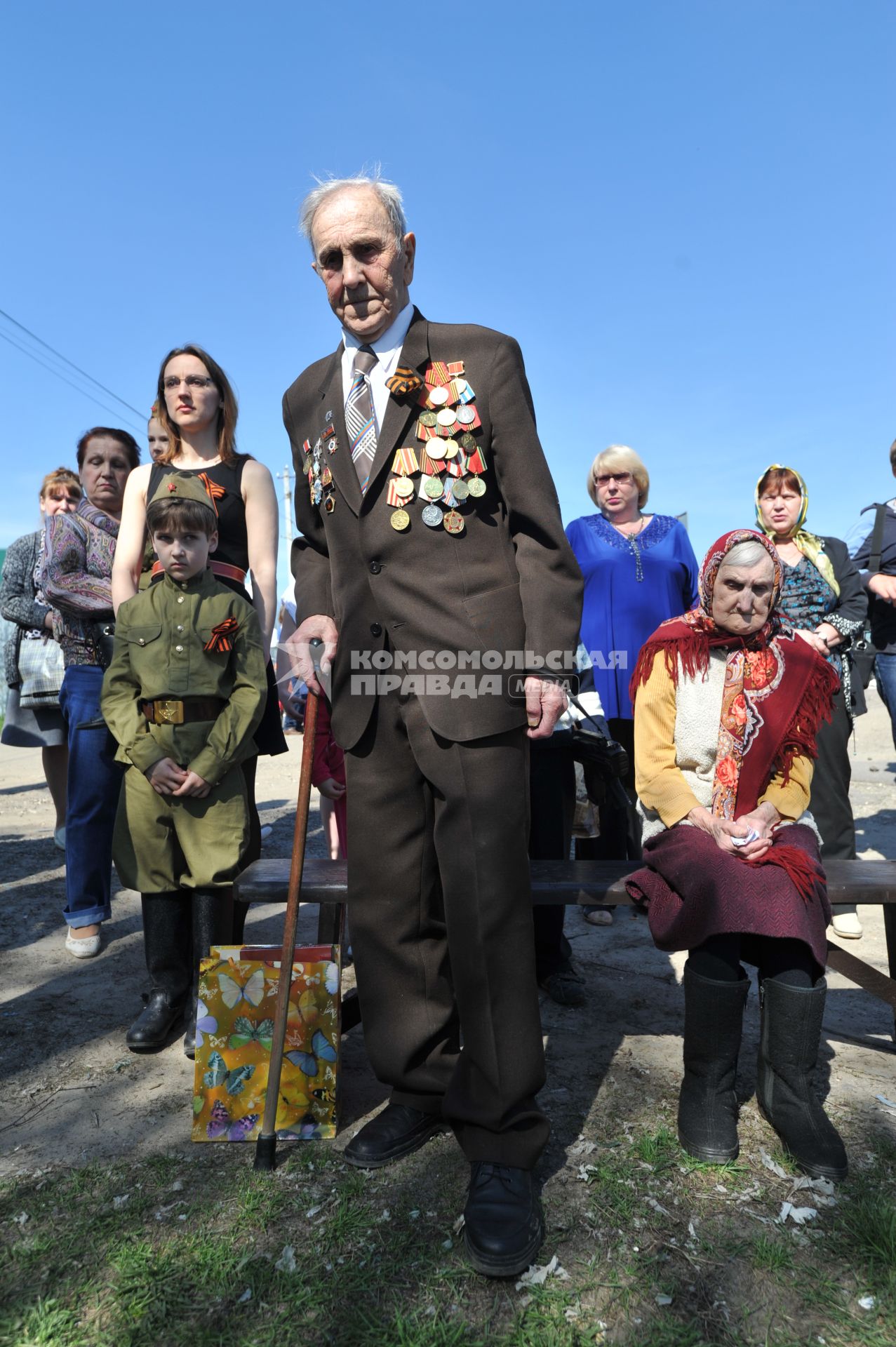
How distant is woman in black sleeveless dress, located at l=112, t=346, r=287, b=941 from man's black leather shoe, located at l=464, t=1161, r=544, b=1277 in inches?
58.6

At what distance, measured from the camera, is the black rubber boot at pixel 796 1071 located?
2346mm

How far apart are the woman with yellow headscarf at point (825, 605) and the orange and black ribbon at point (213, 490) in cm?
283

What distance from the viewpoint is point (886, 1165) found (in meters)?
2.36

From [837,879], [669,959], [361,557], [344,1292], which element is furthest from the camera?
[669,959]

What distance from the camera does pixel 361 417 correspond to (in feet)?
7.77

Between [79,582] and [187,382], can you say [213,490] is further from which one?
[79,582]

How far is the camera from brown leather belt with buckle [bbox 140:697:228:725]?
310cm

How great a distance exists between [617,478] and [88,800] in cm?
293

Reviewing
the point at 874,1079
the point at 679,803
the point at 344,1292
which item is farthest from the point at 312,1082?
the point at 874,1079

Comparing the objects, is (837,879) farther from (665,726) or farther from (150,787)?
(150,787)

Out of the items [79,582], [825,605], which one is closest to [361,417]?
[79,582]

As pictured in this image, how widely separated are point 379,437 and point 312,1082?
1812 millimetres

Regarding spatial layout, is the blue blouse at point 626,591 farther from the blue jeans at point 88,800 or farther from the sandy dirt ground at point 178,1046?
the blue jeans at point 88,800

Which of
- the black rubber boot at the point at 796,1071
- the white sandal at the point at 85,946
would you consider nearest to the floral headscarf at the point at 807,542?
the black rubber boot at the point at 796,1071
